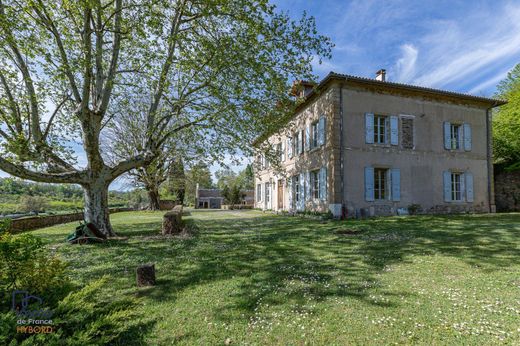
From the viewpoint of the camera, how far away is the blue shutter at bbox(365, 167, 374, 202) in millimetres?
13664

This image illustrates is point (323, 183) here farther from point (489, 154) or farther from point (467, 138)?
point (489, 154)

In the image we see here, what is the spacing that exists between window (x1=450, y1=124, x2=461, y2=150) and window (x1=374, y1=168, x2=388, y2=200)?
16.4 feet

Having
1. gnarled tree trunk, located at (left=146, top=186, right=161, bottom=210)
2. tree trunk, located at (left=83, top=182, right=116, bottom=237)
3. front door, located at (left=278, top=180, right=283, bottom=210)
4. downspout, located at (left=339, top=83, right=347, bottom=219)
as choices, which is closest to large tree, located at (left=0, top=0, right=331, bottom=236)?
tree trunk, located at (left=83, top=182, right=116, bottom=237)

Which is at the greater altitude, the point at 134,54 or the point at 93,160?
the point at 134,54

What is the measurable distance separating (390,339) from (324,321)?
642 mm

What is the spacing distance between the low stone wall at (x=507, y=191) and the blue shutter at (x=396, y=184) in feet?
26.5

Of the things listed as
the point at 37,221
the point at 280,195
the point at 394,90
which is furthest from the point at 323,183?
the point at 37,221

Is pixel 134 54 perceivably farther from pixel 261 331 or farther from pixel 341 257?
pixel 261 331

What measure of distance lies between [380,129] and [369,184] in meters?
3.13

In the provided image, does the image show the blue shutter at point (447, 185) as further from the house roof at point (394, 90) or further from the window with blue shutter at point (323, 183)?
the window with blue shutter at point (323, 183)

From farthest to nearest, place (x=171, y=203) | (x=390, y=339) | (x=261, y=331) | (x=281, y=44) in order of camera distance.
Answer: (x=171, y=203) < (x=281, y=44) < (x=261, y=331) < (x=390, y=339)

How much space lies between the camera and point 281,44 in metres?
9.67

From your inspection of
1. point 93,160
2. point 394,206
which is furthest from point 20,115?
point 394,206

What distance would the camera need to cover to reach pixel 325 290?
3750mm
